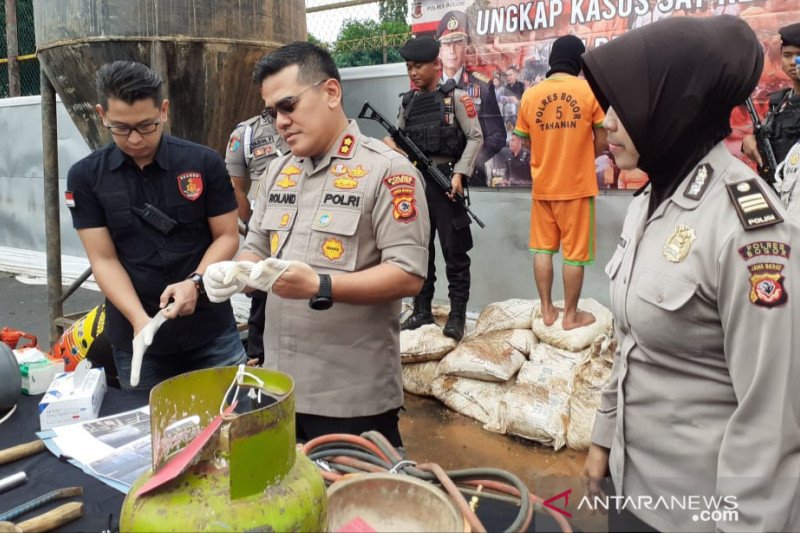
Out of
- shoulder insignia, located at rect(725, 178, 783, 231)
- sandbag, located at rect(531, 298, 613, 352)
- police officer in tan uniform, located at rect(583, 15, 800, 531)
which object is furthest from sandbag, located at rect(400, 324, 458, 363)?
shoulder insignia, located at rect(725, 178, 783, 231)

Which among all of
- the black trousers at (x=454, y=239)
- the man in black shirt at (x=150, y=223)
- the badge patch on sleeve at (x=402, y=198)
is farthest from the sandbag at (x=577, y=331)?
the badge patch on sleeve at (x=402, y=198)

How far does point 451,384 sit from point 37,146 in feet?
20.1

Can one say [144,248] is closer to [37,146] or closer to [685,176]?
[685,176]

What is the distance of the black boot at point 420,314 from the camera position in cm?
A: 420

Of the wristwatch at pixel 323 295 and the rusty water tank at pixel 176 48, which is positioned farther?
the rusty water tank at pixel 176 48

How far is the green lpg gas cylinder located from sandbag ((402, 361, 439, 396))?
2.95 meters

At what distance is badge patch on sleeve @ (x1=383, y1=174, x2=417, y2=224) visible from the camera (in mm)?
1665

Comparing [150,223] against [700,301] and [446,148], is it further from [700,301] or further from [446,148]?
[446,148]

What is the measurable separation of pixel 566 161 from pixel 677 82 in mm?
2755

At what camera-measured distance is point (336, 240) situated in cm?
170

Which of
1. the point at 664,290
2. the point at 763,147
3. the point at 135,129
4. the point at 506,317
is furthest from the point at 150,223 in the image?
the point at 763,147

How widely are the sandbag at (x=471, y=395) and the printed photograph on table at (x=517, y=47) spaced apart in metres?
1.60

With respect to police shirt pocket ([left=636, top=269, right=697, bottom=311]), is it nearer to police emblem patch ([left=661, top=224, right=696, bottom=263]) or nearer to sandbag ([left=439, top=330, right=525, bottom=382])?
police emblem patch ([left=661, top=224, right=696, bottom=263])

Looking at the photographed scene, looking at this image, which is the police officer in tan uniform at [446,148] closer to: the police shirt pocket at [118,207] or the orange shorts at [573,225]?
the orange shorts at [573,225]
